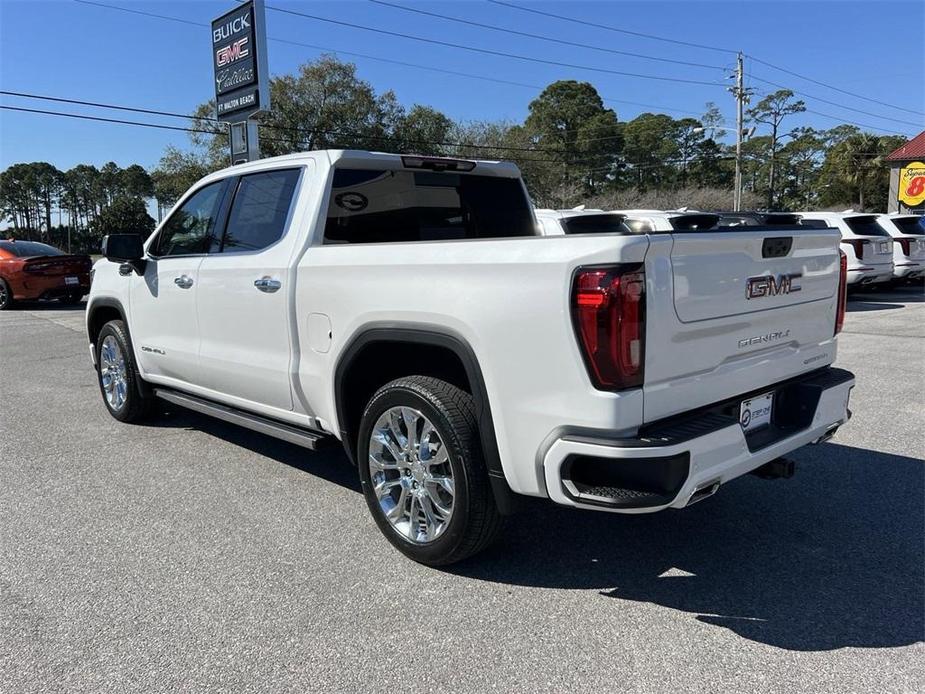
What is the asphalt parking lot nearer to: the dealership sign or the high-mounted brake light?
the high-mounted brake light

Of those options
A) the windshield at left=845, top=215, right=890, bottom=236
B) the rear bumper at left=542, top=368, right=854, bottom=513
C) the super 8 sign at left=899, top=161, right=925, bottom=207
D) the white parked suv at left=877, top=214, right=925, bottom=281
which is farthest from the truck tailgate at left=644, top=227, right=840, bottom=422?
the super 8 sign at left=899, top=161, right=925, bottom=207

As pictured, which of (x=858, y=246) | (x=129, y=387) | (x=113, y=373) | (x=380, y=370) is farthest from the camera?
(x=858, y=246)

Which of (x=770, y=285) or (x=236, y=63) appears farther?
(x=236, y=63)

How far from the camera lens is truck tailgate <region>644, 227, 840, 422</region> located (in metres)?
2.67

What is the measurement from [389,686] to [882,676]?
1.70m

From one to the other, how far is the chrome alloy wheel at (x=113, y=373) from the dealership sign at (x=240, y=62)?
1142cm

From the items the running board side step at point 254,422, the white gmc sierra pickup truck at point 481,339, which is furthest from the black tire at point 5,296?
the white gmc sierra pickup truck at point 481,339

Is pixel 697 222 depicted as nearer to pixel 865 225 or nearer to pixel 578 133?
pixel 865 225

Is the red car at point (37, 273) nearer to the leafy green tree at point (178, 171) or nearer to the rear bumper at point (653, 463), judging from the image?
the rear bumper at point (653, 463)

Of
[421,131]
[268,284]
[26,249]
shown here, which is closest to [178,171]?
[421,131]

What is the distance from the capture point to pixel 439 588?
10.5ft

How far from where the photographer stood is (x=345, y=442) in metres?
3.75

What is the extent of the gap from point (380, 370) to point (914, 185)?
25135mm

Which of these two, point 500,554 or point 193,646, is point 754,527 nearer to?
point 500,554
